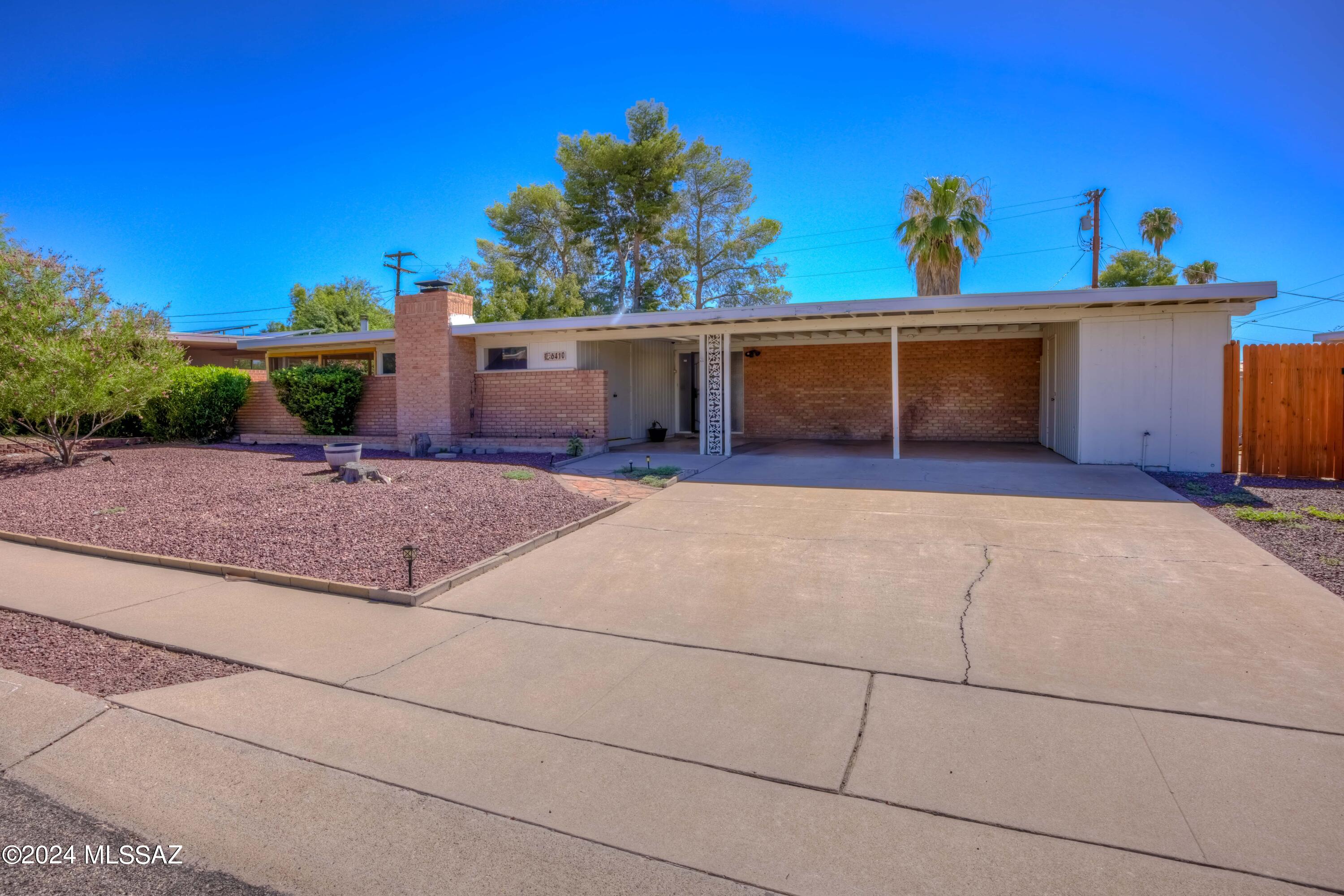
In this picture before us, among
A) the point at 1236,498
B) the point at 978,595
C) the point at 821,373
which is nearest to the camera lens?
the point at 978,595

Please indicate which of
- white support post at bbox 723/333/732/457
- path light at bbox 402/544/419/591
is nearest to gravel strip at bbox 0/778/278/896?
path light at bbox 402/544/419/591

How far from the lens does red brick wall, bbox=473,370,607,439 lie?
1529 centimetres

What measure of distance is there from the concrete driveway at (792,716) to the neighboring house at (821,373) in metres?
5.95

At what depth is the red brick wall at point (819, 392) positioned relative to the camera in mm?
17594

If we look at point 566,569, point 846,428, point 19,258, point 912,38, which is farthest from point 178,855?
point 846,428

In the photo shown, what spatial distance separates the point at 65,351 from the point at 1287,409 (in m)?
19.1

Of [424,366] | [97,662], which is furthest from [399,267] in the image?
[97,662]

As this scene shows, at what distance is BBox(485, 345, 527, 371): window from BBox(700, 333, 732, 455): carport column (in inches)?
172

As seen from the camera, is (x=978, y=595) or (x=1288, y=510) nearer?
(x=978, y=595)

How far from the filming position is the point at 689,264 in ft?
90.6

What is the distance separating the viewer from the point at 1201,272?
93.0 feet

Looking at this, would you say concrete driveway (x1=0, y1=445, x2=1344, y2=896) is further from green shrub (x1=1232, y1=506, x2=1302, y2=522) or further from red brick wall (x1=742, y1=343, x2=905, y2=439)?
red brick wall (x1=742, y1=343, x2=905, y2=439)

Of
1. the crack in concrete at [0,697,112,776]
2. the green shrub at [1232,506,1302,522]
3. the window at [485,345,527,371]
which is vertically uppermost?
the window at [485,345,527,371]

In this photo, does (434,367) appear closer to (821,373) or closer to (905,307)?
(821,373)
